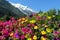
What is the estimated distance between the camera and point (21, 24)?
646 centimetres

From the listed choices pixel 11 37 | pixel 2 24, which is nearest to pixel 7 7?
pixel 2 24

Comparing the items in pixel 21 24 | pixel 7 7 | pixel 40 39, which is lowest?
pixel 40 39

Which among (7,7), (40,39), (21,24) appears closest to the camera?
(40,39)

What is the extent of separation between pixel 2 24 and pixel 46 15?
114cm

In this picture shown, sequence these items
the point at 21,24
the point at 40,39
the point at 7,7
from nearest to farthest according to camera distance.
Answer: the point at 40,39
the point at 21,24
the point at 7,7

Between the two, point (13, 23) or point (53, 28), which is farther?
point (13, 23)

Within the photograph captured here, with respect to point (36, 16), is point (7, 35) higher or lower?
lower

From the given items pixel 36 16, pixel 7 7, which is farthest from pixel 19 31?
pixel 7 7

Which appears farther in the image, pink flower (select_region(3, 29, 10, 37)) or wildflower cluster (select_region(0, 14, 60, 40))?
pink flower (select_region(3, 29, 10, 37))

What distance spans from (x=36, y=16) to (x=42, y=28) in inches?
25.4

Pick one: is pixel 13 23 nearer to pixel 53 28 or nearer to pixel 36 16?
pixel 36 16

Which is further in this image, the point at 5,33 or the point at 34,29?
the point at 5,33

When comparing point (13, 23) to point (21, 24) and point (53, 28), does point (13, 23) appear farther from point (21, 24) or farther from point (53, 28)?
point (53, 28)

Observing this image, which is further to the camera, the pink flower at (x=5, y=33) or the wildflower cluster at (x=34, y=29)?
the pink flower at (x=5, y=33)
